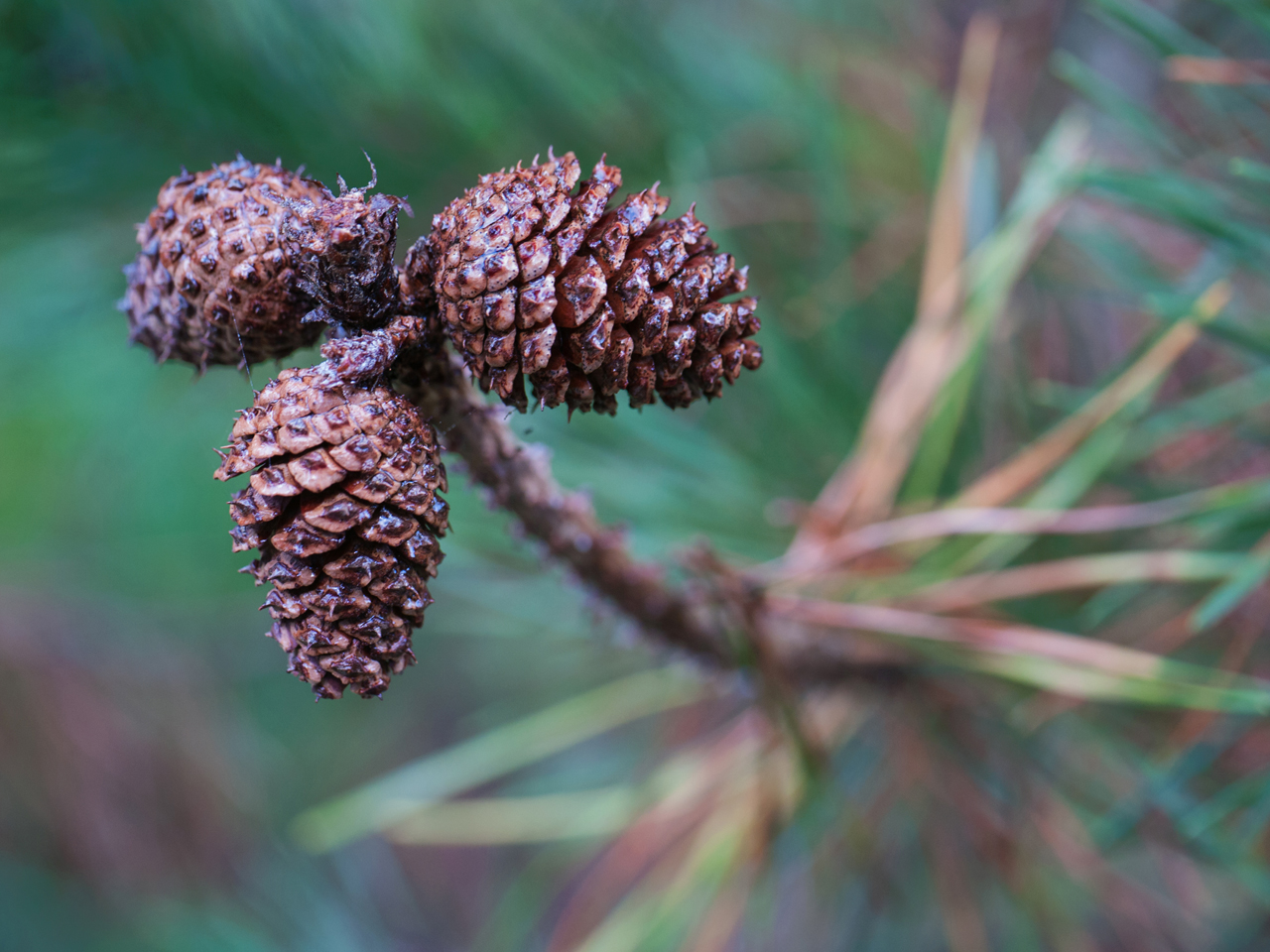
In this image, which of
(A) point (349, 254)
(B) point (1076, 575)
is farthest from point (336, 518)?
(B) point (1076, 575)

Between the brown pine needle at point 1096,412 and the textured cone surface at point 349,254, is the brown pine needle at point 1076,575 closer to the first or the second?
the brown pine needle at point 1096,412

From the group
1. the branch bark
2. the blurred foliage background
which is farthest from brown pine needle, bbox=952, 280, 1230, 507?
the branch bark

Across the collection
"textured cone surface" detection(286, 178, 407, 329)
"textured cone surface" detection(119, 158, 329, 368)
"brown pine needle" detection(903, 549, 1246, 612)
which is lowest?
"brown pine needle" detection(903, 549, 1246, 612)

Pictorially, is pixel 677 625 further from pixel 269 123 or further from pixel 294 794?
pixel 294 794

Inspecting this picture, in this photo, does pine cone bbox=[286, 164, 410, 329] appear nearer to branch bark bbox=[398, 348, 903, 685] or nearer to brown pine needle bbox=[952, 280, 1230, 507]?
branch bark bbox=[398, 348, 903, 685]

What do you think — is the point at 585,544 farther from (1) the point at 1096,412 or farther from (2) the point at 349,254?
(1) the point at 1096,412

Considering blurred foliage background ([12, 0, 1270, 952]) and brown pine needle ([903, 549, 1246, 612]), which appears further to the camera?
blurred foliage background ([12, 0, 1270, 952])

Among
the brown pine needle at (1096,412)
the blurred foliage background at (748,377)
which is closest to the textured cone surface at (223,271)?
the blurred foliage background at (748,377)
